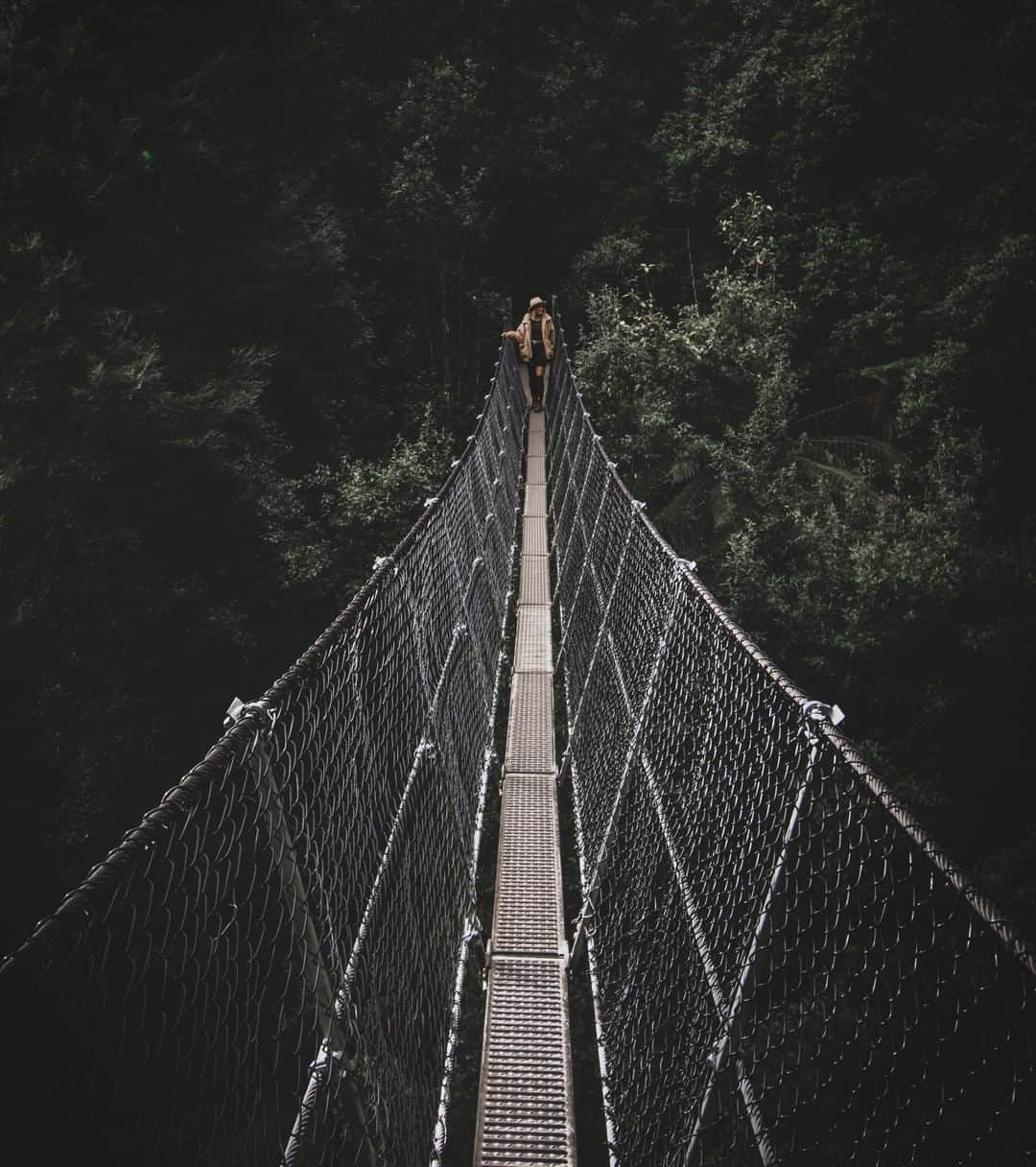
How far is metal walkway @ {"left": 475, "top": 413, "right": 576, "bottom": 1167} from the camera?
1.52 m

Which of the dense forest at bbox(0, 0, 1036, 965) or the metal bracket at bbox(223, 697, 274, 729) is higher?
the dense forest at bbox(0, 0, 1036, 965)

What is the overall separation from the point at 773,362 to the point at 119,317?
524 cm

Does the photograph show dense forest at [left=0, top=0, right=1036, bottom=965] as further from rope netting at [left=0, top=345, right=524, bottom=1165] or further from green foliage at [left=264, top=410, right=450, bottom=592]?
rope netting at [left=0, top=345, right=524, bottom=1165]

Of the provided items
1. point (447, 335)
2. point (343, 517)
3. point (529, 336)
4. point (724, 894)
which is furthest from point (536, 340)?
point (724, 894)

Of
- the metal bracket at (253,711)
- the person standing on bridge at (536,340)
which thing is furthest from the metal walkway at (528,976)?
the person standing on bridge at (536,340)

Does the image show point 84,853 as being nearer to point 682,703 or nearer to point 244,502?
point 244,502

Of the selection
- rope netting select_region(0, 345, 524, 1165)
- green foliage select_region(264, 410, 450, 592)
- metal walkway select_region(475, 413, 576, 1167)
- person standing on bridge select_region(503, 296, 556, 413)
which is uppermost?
person standing on bridge select_region(503, 296, 556, 413)

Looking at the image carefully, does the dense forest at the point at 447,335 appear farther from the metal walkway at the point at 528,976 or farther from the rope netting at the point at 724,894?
the rope netting at the point at 724,894

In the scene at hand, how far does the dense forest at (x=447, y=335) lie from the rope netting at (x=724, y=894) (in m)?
4.10

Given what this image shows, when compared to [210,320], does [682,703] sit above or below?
below

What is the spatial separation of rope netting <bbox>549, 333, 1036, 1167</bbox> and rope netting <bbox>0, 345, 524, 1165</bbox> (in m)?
0.36

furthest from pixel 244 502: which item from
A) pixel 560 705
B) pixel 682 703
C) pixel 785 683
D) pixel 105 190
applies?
pixel 785 683

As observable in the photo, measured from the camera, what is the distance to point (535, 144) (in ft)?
33.9

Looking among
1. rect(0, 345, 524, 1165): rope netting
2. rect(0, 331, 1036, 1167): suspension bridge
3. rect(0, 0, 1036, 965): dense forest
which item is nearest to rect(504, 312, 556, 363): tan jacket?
rect(0, 0, 1036, 965): dense forest
